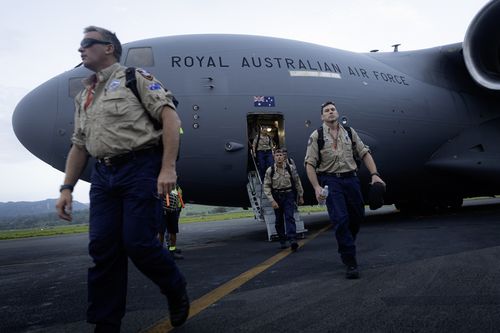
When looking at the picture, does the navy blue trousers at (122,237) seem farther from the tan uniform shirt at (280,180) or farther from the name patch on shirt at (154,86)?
the tan uniform shirt at (280,180)

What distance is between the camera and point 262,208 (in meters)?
7.65

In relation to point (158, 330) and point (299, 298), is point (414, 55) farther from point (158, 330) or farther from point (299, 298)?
point (158, 330)

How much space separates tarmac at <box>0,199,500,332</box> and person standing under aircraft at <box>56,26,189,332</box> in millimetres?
348

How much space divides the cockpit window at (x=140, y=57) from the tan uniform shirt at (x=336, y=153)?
14.5 ft

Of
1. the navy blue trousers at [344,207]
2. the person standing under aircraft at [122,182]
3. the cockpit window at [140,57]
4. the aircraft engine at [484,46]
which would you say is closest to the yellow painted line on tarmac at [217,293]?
the person standing under aircraft at [122,182]

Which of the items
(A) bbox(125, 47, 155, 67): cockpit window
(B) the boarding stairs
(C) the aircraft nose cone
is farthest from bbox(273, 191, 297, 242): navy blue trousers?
(C) the aircraft nose cone

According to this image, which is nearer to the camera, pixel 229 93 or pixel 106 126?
pixel 106 126

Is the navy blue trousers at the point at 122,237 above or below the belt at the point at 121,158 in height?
below

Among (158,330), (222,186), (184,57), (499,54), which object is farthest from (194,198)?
(499,54)

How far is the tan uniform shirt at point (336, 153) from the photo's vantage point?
4246 millimetres

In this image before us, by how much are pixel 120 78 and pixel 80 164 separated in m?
0.68

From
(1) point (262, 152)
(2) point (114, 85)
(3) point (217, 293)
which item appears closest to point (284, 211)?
(1) point (262, 152)

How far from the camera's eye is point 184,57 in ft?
24.9

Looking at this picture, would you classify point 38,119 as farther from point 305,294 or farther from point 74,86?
point 305,294
